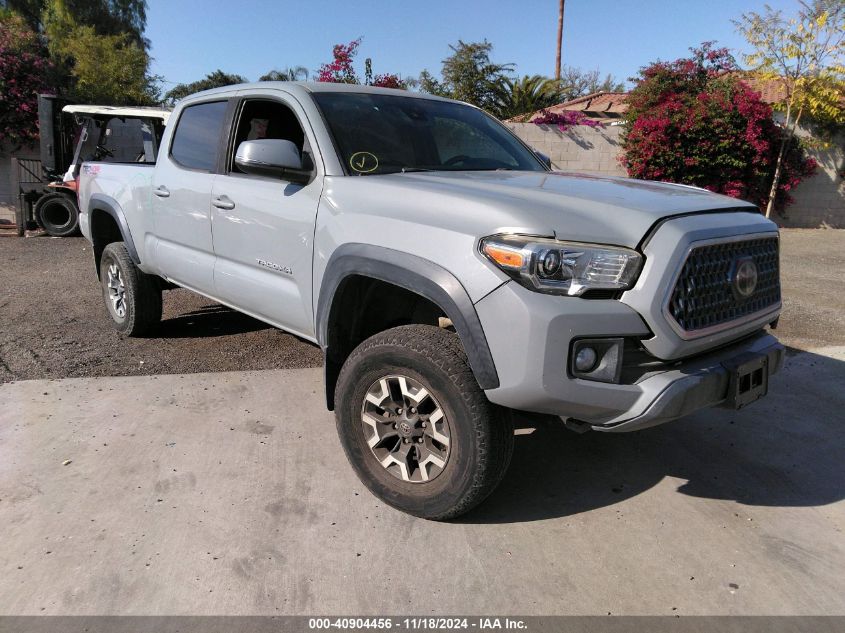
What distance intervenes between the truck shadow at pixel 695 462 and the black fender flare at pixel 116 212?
3.43 meters

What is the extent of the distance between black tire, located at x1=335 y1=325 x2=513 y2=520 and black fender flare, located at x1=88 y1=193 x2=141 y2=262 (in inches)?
116

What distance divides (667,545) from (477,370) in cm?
121

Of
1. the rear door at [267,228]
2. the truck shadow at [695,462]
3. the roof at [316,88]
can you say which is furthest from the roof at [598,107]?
the truck shadow at [695,462]

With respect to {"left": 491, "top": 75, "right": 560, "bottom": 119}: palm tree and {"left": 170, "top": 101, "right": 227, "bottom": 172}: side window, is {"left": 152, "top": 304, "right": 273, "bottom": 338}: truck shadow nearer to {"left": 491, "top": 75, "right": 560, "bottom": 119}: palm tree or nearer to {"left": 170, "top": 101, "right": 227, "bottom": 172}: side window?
{"left": 170, "top": 101, "right": 227, "bottom": 172}: side window

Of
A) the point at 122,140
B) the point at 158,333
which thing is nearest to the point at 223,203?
the point at 158,333

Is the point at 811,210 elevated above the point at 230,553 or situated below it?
above

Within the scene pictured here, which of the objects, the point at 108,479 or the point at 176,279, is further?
the point at 176,279

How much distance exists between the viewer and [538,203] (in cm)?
269

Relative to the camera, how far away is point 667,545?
2.87 metres

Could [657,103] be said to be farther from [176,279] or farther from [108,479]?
[108,479]

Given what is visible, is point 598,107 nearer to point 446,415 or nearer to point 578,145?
point 578,145

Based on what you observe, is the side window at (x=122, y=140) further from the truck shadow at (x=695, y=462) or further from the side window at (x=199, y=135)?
the truck shadow at (x=695, y=462)

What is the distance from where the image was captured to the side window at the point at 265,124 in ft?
13.0

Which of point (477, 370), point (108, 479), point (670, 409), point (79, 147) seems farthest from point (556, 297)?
point (79, 147)
